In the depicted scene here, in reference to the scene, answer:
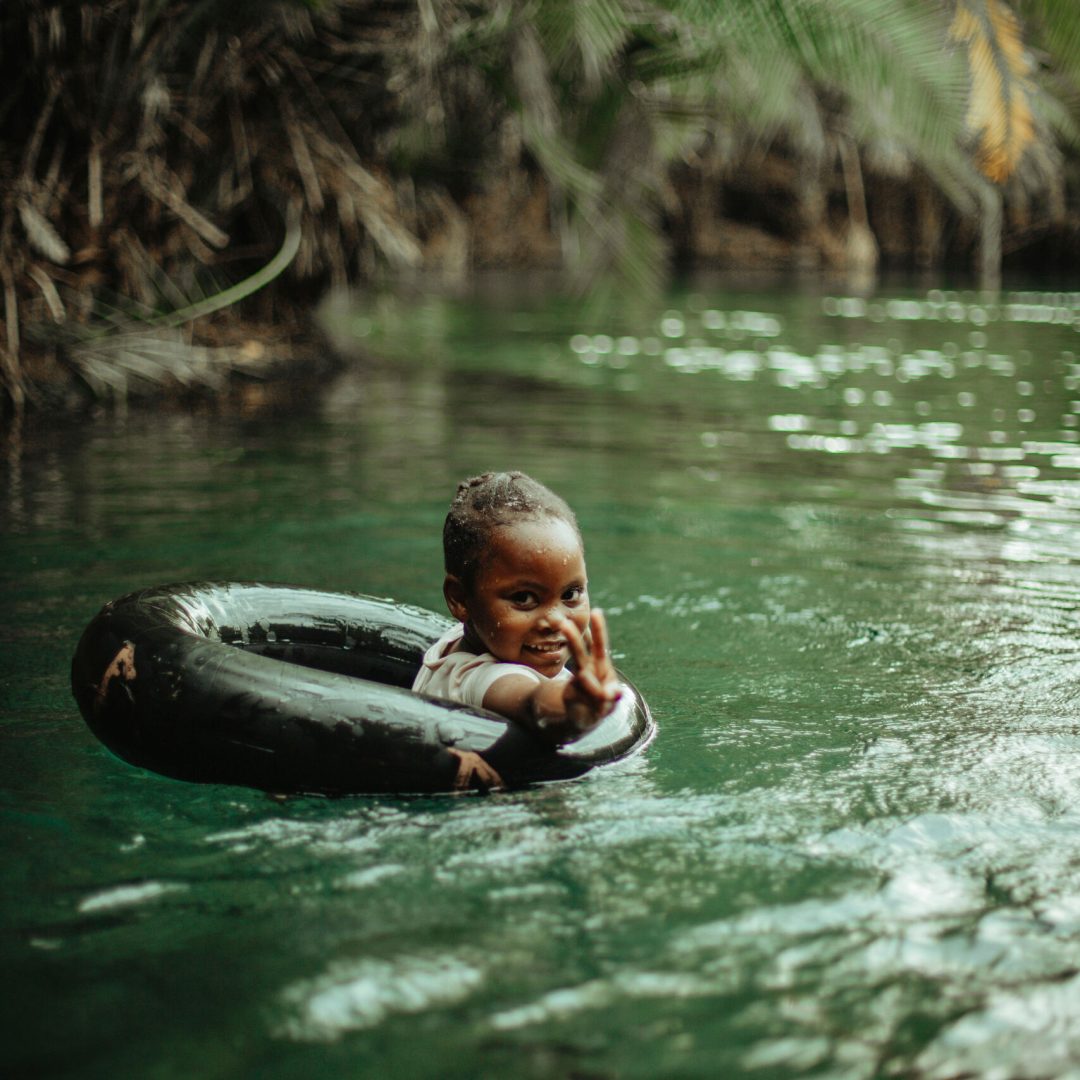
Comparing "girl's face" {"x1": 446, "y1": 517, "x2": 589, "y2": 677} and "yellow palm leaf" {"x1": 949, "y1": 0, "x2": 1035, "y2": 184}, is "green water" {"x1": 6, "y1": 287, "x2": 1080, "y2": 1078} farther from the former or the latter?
"yellow palm leaf" {"x1": 949, "y1": 0, "x2": 1035, "y2": 184}

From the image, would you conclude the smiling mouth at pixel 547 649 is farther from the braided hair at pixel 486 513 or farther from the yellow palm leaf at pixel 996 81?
the yellow palm leaf at pixel 996 81

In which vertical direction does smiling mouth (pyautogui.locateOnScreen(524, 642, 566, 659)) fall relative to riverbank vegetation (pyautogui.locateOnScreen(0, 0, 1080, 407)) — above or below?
below

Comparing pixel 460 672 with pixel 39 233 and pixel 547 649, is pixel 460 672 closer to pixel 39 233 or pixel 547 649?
pixel 547 649

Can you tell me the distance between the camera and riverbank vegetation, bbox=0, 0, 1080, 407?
6805 mm

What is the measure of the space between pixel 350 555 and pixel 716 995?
13.2 feet

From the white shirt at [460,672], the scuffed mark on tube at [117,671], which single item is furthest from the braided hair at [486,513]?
the scuffed mark on tube at [117,671]

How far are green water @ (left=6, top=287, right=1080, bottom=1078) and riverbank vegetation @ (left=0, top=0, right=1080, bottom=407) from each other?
6.30 feet

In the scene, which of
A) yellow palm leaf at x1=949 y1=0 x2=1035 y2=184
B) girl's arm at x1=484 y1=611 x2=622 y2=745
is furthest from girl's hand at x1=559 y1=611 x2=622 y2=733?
yellow palm leaf at x1=949 y1=0 x2=1035 y2=184

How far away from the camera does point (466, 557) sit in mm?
3699

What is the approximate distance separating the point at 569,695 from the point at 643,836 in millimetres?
365

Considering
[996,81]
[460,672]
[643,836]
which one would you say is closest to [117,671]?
[460,672]

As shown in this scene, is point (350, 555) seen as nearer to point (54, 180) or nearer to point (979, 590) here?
A: point (979, 590)

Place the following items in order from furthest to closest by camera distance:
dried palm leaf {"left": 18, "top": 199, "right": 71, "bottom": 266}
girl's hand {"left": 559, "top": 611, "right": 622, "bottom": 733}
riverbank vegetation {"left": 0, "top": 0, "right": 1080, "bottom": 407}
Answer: dried palm leaf {"left": 18, "top": 199, "right": 71, "bottom": 266}, riverbank vegetation {"left": 0, "top": 0, "right": 1080, "bottom": 407}, girl's hand {"left": 559, "top": 611, "right": 622, "bottom": 733}

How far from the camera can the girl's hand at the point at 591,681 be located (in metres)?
3.17
